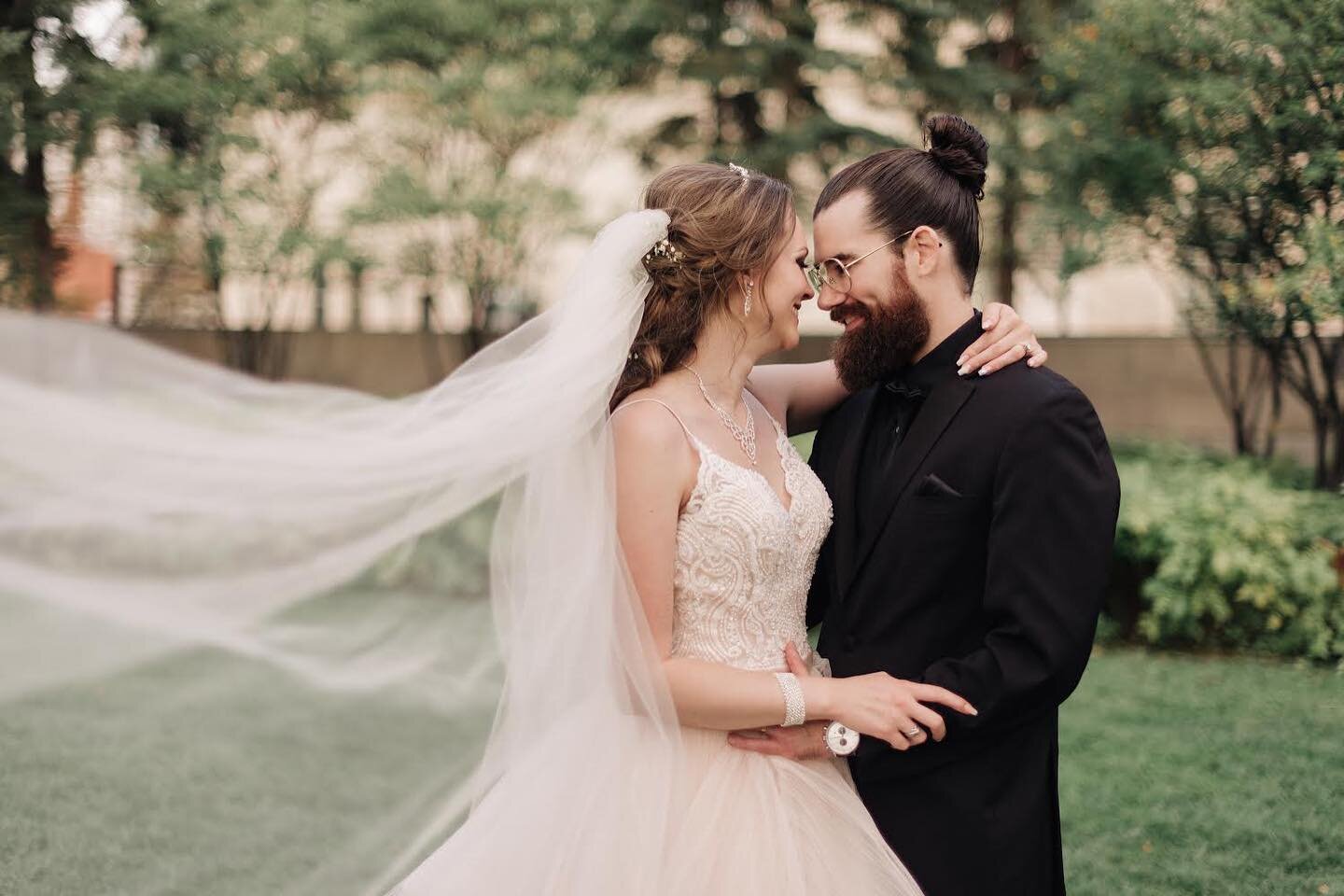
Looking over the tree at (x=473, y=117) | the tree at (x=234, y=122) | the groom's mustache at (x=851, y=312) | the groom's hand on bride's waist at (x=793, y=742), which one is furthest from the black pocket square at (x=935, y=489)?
the tree at (x=234, y=122)

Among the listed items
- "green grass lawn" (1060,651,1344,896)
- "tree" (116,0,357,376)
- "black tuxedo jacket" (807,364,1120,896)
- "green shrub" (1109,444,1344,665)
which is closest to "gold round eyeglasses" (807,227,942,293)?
"black tuxedo jacket" (807,364,1120,896)

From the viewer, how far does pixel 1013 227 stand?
1653 centimetres

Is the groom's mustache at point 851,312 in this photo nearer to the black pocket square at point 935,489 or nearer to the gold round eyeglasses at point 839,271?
the gold round eyeglasses at point 839,271

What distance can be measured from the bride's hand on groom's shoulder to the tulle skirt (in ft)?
3.39

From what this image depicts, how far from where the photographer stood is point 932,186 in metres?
3.08

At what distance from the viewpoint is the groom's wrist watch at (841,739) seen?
2.86 m

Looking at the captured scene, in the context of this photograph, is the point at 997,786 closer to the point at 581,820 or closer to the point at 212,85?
the point at 581,820

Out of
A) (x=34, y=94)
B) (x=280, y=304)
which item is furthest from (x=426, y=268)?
(x=280, y=304)

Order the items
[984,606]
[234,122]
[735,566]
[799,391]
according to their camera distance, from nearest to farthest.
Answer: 1. [984,606]
2. [735,566]
3. [799,391]
4. [234,122]

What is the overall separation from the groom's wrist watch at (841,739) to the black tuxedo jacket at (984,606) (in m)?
0.03

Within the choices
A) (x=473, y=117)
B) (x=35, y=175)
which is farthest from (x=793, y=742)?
(x=35, y=175)

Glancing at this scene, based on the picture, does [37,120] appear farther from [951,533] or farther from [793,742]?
[951,533]

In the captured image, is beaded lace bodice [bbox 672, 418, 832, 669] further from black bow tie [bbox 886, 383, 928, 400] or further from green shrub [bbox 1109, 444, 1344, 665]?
green shrub [bbox 1109, 444, 1344, 665]

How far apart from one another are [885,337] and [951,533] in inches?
21.9
